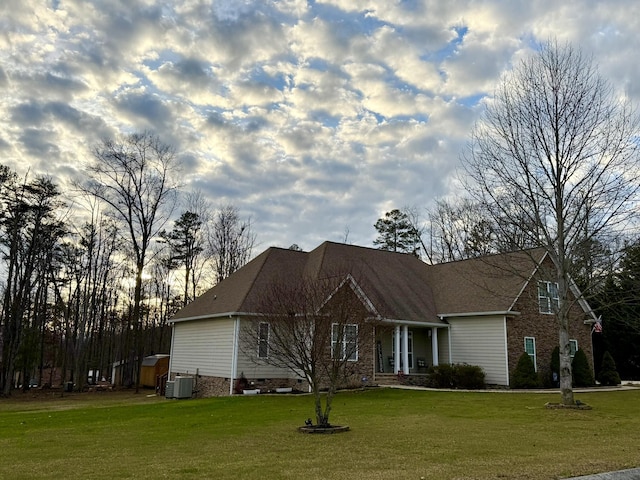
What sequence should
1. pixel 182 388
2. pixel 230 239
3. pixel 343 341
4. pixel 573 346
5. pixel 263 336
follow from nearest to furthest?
pixel 343 341 → pixel 263 336 → pixel 182 388 → pixel 573 346 → pixel 230 239

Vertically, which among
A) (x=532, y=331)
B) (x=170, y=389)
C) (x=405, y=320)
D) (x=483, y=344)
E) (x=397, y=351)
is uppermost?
(x=405, y=320)

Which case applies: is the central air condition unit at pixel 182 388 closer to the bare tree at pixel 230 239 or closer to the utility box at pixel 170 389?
the utility box at pixel 170 389

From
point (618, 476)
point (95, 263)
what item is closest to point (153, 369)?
point (95, 263)

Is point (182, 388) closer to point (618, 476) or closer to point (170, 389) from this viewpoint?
point (170, 389)

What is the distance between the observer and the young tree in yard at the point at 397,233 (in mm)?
43969

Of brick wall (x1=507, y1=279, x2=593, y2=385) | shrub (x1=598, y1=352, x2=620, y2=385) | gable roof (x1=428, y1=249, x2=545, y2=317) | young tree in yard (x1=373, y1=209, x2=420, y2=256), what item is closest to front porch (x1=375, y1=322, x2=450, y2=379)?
gable roof (x1=428, y1=249, x2=545, y2=317)

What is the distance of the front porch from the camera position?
23.3 meters

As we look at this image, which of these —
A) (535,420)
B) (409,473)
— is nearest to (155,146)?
(535,420)

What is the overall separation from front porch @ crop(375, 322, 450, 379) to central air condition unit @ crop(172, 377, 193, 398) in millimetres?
8090

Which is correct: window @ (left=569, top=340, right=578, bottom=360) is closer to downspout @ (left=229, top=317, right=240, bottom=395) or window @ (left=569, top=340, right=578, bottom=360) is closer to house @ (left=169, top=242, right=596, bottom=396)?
A: house @ (left=169, top=242, right=596, bottom=396)

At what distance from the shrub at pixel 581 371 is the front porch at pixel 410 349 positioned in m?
5.66

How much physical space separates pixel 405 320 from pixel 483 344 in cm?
378

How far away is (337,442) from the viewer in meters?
9.25

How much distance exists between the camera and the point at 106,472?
6.95 m
